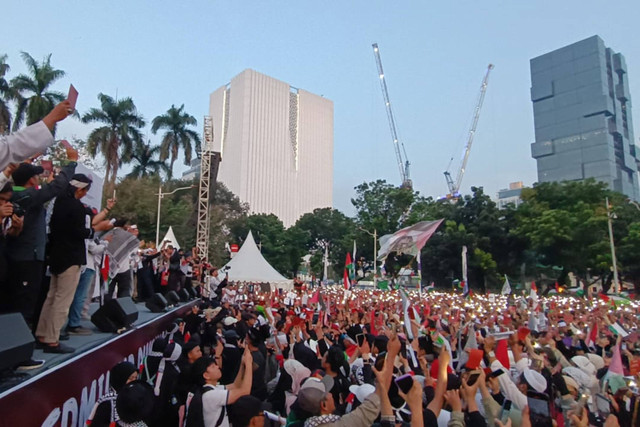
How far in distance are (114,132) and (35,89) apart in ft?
24.5

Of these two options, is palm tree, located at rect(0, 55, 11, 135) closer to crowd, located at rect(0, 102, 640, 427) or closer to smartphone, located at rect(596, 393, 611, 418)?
crowd, located at rect(0, 102, 640, 427)

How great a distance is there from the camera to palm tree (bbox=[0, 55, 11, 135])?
26.5 metres

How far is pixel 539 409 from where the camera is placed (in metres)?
3.58

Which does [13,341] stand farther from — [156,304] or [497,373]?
[156,304]

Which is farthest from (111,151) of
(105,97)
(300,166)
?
(300,166)

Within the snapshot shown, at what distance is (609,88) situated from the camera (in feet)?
438

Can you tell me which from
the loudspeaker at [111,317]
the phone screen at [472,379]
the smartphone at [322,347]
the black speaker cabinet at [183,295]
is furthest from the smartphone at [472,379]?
the black speaker cabinet at [183,295]

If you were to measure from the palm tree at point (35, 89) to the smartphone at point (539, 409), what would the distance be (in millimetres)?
30825

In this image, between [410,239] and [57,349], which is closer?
[57,349]

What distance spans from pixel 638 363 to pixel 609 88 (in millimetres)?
156058

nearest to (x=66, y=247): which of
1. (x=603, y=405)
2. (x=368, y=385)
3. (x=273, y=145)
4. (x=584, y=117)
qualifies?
(x=368, y=385)

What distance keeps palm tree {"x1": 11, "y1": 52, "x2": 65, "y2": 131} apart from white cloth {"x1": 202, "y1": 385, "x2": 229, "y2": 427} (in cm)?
2977

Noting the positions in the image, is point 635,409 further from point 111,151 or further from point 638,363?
point 111,151

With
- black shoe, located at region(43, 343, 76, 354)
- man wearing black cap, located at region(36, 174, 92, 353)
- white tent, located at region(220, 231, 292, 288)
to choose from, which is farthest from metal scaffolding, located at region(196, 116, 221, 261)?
black shoe, located at region(43, 343, 76, 354)
